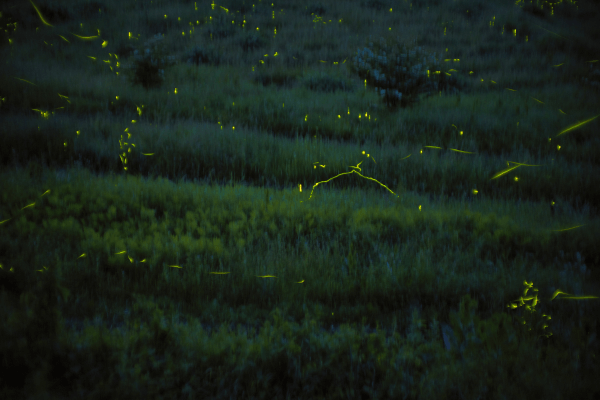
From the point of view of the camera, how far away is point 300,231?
3588 mm

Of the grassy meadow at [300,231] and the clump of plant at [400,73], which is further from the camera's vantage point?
the clump of plant at [400,73]

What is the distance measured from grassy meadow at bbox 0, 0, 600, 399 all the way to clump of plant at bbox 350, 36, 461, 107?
0.18 feet

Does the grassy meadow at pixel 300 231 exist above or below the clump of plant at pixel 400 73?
below

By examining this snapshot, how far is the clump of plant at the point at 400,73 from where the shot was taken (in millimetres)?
7641

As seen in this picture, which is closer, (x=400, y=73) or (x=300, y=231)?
(x=300, y=231)

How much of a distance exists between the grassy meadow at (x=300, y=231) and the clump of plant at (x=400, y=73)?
0.06 meters

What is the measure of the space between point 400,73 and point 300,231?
570cm

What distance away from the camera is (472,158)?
18.0 feet

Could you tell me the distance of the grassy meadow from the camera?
212cm

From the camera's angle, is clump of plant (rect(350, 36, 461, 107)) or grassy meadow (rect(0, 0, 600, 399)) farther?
clump of plant (rect(350, 36, 461, 107))

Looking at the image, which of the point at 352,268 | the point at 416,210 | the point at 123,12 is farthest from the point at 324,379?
the point at 123,12

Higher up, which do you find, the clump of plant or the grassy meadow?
the clump of plant

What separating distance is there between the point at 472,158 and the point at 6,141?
7203 millimetres

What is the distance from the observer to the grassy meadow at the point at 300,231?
2.12 metres
